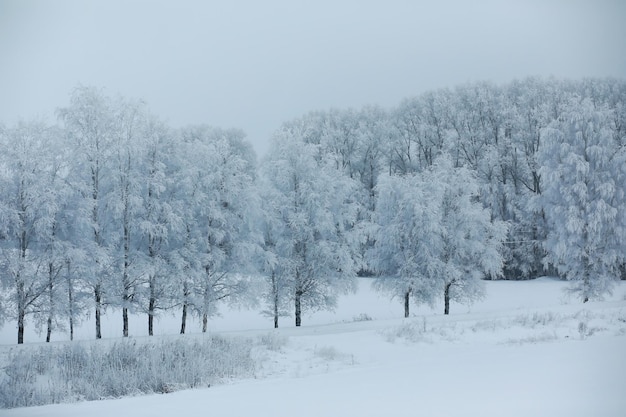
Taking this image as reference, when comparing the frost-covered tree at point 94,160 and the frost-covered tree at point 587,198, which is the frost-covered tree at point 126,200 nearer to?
the frost-covered tree at point 94,160

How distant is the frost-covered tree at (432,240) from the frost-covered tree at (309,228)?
112 inches

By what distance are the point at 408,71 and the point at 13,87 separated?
135ft

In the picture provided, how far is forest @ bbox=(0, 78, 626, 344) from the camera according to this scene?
1950 centimetres

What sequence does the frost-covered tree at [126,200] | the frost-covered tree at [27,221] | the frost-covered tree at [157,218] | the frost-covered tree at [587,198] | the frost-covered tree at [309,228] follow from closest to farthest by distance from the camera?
the frost-covered tree at [27,221] < the frost-covered tree at [126,200] < the frost-covered tree at [157,218] < the frost-covered tree at [309,228] < the frost-covered tree at [587,198]

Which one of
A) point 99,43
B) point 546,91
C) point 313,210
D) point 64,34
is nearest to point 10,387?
point 64,34

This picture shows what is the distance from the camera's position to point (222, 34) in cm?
4012

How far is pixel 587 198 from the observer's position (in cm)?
2777

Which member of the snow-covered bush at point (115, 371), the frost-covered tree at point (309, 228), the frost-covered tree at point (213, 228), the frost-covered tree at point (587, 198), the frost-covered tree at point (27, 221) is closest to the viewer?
the snow-covered bush at point (115, 371)

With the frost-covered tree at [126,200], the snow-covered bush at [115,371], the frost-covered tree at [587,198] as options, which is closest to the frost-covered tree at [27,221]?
the frost-covered tree at [126,200]

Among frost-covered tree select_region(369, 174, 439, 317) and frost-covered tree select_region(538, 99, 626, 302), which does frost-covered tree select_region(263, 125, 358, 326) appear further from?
frost-covered tree select_region(538, 99, 626, 302)

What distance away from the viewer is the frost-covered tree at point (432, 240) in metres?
26.8

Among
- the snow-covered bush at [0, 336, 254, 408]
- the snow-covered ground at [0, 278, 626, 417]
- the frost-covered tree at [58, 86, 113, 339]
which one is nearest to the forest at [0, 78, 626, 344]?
the frost-covered tree at [58, 86, 113, 339]

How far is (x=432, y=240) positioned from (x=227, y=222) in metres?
10.6

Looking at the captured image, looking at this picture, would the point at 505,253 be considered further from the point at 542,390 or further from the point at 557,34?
the point at 542,390
